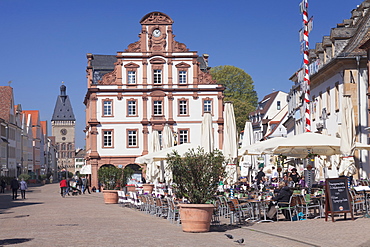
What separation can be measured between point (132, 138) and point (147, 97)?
4.30m

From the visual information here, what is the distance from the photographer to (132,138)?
216ft

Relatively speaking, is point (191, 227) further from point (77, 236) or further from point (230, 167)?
point (230, 167)

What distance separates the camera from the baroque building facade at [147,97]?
65.2 meters

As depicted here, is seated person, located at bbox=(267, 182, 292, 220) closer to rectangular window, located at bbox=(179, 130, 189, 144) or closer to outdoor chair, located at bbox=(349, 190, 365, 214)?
outdoor chair, located at bbox=(349, 190, 365, 214)

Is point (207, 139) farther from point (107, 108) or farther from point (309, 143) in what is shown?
point (107, 108)

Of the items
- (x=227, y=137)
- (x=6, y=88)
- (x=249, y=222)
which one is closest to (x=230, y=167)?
(x=227, y=137)

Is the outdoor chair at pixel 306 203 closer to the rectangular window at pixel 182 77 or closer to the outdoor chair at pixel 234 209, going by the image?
the outdoor chair at pixel 234 209

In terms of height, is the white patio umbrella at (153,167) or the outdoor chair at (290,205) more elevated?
the white patio umbrella at (153,167)

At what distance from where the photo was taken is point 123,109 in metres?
65.8

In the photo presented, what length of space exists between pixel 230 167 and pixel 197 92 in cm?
4168

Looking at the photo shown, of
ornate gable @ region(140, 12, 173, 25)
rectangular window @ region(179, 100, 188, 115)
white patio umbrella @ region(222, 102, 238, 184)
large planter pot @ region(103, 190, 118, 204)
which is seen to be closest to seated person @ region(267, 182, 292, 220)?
white patio umbrella @ region(222, 102, 238, 184)

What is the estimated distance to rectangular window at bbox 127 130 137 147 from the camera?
65750 millimetres

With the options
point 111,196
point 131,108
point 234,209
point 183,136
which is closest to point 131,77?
point 131,108

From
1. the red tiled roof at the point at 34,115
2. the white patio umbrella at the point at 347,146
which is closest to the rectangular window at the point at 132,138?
the white patio umbrella at the point at 347,146
